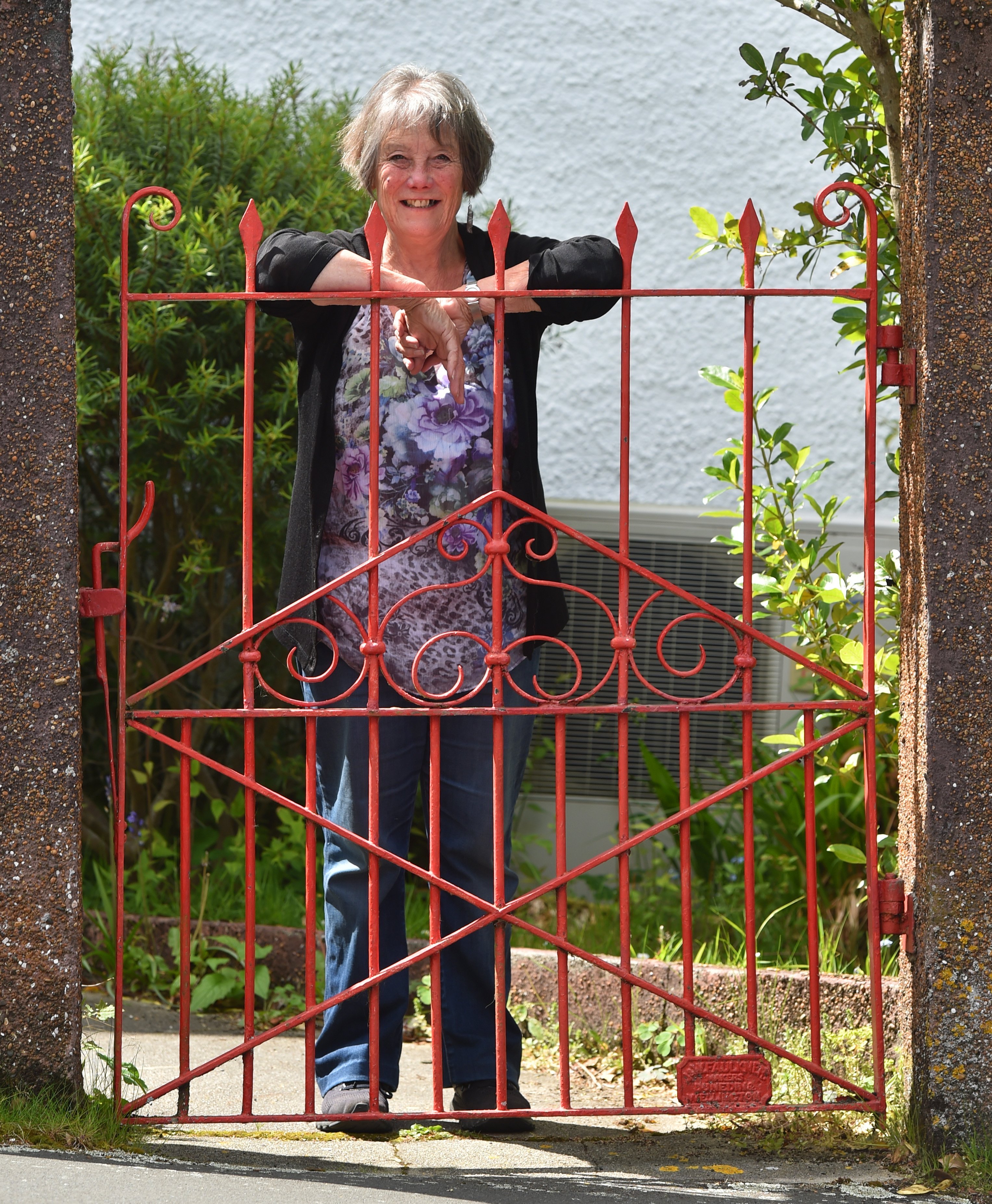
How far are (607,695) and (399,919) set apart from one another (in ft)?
6.90

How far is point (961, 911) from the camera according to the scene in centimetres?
236

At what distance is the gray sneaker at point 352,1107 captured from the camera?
2.45 metres

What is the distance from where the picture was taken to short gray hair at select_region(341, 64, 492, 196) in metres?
2.47

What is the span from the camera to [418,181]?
246 cm

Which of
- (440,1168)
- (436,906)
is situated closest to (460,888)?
(436,906)

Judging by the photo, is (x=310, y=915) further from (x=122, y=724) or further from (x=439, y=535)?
(x=439, y=535)

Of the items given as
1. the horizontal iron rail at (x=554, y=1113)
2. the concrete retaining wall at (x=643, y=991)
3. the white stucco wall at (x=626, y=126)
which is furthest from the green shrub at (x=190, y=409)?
the horizontal iron rail at (x=554, y=1113)

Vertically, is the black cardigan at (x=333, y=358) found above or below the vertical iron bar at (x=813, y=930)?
above

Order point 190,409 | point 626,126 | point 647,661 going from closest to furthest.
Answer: point 190,409 < point 647,661 < point 626,126

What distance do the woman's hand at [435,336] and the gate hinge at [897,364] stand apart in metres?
0.72

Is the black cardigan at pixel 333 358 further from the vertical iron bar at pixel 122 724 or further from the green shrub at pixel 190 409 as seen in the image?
the green shrub at pixel 190 409

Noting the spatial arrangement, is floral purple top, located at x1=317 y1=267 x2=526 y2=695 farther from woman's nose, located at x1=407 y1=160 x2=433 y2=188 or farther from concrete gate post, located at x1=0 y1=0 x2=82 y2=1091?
concrete gate post, located at x1=0 y1=0 x2=82 y2=1091

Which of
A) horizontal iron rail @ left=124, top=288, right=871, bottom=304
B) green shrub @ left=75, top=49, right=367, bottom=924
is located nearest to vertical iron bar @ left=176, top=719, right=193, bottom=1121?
horizontal iron rail @ left=124, top=288, right=871, bottom=304

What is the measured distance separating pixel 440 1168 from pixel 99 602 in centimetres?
111
